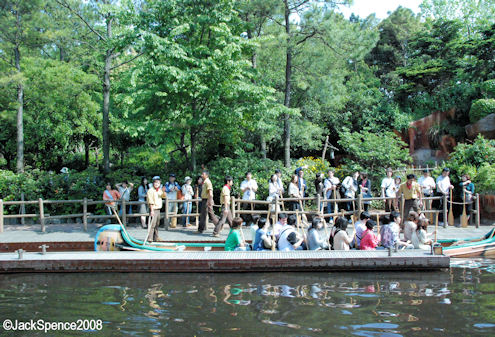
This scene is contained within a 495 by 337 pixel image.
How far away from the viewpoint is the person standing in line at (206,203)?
14.1 meters

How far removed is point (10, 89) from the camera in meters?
20.2

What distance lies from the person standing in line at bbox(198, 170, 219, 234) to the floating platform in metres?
3.21

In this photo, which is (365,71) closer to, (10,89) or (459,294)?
(10,89)

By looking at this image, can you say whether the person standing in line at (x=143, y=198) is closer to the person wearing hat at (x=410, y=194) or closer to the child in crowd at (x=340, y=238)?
the child in crowd at (x=340, y=238)

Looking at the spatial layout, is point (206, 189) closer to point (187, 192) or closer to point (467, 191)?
point (187, 192)

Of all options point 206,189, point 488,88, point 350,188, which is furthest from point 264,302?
point 488,88

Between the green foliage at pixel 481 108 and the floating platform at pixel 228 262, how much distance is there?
50.8ft

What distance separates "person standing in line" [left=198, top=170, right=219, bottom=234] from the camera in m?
14.1

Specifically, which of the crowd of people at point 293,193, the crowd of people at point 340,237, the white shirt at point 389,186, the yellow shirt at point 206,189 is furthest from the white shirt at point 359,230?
Answer: the yellow shirt at point 206,189

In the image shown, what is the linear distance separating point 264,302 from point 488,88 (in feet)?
68.8

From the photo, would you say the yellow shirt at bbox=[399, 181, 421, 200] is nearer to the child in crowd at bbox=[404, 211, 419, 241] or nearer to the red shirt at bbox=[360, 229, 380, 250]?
the child in crowd at bbox=[404, 211, 419, 241]

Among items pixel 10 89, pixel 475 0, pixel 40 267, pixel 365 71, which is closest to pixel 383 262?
pixel 40 267

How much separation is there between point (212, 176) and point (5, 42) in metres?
11.3

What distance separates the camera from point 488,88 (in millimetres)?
24125
